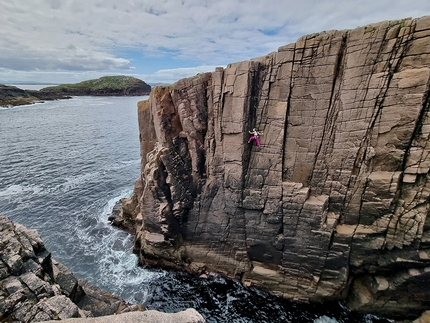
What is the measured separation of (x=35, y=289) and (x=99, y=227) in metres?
21.2

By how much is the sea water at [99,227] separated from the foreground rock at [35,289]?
6876 millimetres

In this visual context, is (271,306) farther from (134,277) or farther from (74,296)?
(74,296)

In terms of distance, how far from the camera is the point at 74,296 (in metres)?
15.8

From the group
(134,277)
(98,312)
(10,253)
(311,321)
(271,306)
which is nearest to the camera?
(10,253)

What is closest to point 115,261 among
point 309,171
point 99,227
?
point 99,227

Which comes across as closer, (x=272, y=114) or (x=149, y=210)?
(x=272, y=114)

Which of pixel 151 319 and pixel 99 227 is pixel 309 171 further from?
pixel 99 227

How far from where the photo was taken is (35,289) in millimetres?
12359

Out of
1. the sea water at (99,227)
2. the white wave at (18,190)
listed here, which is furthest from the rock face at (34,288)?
the white wave at (18,190)

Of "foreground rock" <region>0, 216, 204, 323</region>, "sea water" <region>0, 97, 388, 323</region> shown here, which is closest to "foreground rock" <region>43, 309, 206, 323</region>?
"foreground rock" <region>0, 216, 204, 323</region>

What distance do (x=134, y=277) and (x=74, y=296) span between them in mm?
9768

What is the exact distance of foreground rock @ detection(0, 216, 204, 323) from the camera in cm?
1109

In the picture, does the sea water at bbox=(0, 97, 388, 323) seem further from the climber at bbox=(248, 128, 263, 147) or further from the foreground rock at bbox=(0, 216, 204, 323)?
the climber at bbox=(248, 128, 263, 147)

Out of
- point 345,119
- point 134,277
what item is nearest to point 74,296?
point 134,277
